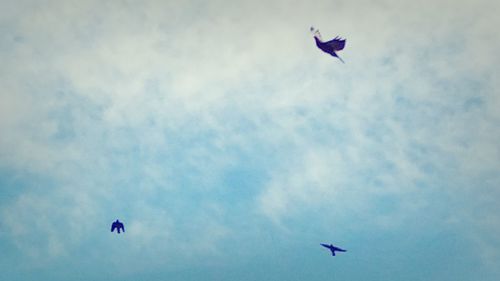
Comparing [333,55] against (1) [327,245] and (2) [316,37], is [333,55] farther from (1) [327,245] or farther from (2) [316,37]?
(1) [327,245]

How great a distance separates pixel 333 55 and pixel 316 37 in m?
0.97

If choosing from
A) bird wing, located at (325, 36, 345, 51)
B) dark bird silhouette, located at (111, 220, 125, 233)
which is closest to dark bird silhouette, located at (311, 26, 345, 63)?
bird wing, located at (325, 36, 345, 51)

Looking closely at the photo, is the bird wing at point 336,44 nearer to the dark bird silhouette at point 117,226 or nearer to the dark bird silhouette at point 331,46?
the dark bird silhouette at point 331,46

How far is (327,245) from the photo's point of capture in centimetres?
2086

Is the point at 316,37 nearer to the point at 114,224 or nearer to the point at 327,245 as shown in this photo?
the point at 327,245

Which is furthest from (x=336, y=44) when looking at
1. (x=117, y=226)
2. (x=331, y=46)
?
(x=117, y=226)

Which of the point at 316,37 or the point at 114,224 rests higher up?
the point at 316,37

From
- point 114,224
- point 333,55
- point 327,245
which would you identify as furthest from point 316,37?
point 114,224

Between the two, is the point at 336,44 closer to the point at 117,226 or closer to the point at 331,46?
the point at 331,46

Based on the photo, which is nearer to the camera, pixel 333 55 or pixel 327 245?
pixel 333 55

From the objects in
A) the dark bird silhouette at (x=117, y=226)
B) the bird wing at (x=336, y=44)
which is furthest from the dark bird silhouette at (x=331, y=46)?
the dark bird silhouette at (x=117, y=226)

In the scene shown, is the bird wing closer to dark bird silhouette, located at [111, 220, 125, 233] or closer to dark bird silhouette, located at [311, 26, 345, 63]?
dark bird silhouette, located at [311, 26, 345, 63]

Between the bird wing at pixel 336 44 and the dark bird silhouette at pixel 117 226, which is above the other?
the bird wing at pixel 336 44

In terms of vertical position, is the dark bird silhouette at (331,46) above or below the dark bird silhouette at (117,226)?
above
